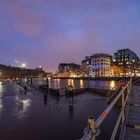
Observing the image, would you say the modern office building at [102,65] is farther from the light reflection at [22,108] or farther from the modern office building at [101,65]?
the light reflection at [22,108]

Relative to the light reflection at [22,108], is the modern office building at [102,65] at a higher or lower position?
higher

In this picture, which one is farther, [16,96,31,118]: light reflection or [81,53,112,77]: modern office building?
[81,53,112,77]: modern office building

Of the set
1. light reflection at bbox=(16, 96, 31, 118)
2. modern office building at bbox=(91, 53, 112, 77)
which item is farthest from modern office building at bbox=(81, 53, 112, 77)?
light reflection at bbox=(16, 96, 31, 118)

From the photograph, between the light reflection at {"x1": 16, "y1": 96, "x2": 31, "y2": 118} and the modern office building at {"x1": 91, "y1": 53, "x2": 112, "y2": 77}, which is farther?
the modern office building at {"x1": 91, "y1": 53, "x2": 112, "y2": 77}

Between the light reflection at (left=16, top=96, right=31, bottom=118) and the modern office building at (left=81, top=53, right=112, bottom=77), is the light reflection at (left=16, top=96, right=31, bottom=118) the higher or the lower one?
the lower one

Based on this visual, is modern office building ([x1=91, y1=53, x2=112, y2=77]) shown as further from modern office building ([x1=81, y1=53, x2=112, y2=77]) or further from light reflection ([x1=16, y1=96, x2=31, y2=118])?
light reflection ([x1=16, y1=96, x2=31, y2=118])

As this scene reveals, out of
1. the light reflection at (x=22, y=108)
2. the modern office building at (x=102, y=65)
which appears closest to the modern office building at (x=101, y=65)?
the modern office building at (x=102, y=65)

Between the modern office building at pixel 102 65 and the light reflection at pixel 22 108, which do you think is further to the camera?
the modern office building at pixel 102 65

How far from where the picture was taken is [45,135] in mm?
13578

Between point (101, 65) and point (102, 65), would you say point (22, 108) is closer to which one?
point (101, 65)

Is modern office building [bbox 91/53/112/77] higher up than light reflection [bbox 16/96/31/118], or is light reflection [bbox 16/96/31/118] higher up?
modern office building [bbox 91/53/112/77]

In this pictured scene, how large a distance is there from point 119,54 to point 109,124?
18931cm

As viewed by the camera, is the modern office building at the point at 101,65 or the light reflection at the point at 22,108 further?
the modern office building at the point at 101,65

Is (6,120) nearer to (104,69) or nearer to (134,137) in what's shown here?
(134,137)
